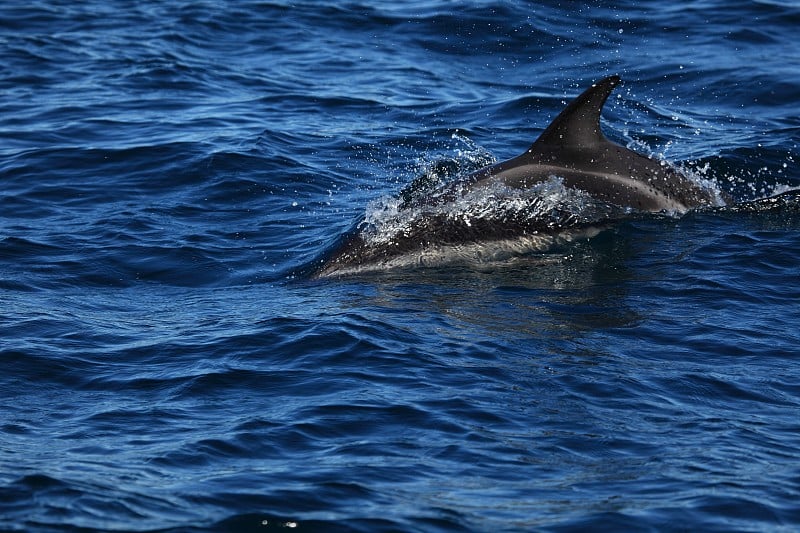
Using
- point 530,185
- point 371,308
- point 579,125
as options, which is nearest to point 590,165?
point 579,125

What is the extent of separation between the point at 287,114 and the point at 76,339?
8.60 metres

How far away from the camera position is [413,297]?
34.8ft

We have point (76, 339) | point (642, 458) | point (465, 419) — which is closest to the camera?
point (642, 458)

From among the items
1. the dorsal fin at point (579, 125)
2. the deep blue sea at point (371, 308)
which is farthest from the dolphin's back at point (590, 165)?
the deep blue sea at point (371, 308)

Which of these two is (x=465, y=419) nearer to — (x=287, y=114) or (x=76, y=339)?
(x=76, y=339)

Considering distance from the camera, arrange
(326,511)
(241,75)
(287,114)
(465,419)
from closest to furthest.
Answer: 1. (326,511)
2. (465,419)
3. (287,114)
4. (241,75)

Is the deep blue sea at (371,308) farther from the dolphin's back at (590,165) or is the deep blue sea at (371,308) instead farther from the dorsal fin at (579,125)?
the dorsal fin at (579,125)

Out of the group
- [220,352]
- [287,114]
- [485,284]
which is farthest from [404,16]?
[220,352]

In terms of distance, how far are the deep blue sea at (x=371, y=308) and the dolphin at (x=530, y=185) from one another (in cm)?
29

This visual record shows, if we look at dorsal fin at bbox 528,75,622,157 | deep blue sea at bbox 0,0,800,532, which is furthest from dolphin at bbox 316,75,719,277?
deep blue sea at bbox 0,0,800,532

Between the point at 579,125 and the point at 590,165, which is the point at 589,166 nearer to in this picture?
the point at 590,165

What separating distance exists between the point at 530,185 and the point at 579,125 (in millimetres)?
718

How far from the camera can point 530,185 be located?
11.5m

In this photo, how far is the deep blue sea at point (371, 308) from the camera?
7105 millimetres
